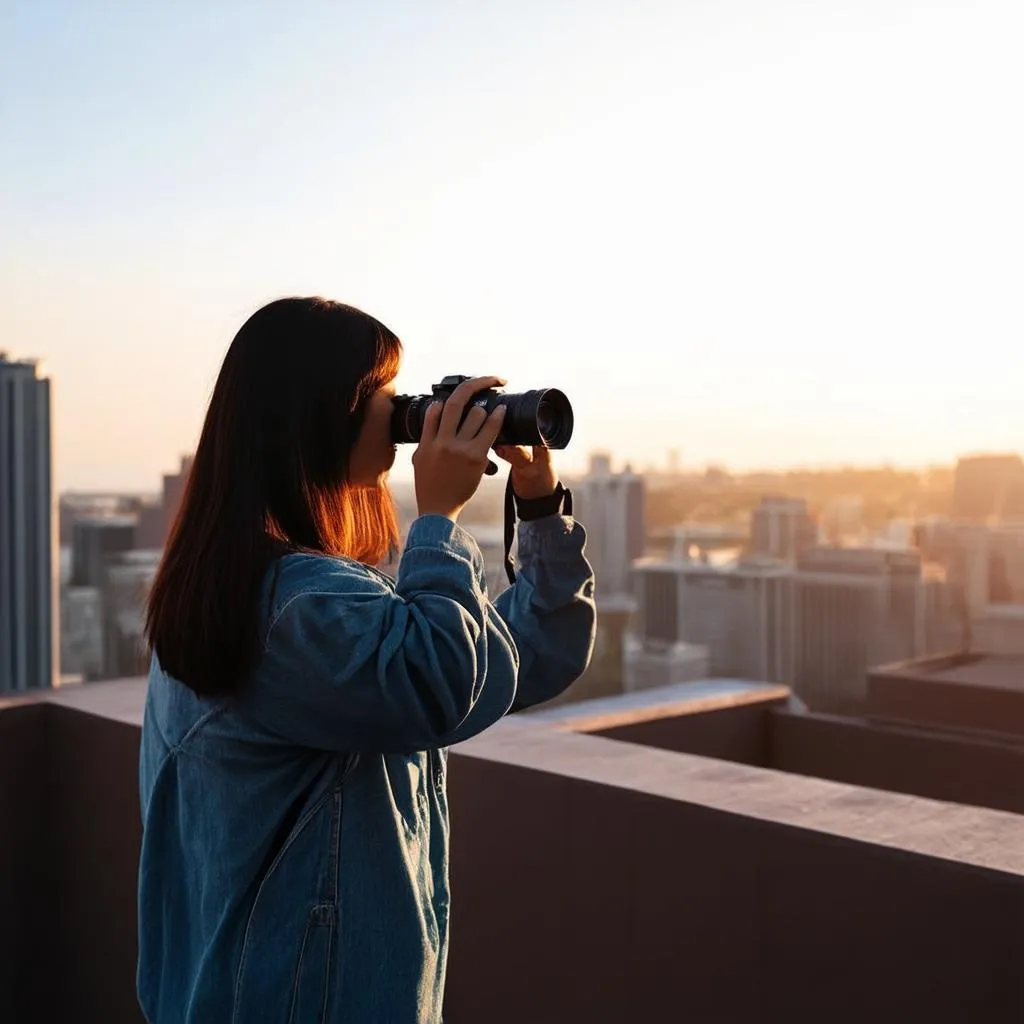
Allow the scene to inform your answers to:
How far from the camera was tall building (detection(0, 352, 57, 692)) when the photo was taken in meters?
32.7

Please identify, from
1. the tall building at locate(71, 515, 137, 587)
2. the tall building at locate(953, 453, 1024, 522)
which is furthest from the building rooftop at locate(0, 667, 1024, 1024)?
the tall building at locate(71, 515, 137, 587)

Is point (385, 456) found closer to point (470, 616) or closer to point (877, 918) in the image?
point (470, 616)

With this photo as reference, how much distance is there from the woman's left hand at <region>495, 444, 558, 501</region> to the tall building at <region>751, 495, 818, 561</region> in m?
23.8

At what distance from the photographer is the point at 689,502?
25094mm

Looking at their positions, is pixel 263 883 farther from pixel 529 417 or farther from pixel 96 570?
pixel 96 570

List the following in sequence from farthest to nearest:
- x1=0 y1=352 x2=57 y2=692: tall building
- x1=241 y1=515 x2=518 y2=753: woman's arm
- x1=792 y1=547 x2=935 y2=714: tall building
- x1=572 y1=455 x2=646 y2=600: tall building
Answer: x1=0 y1=352 x2=57 y2=692: tall building, x1=572 y1=455 x2=646 y2=600: tall building, x1=792 y1=547 x2=935 y2=714: tall building, x1=241 y1=515 x2=518 y2=753: woman's arm

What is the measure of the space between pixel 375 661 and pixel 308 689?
0.05 meters

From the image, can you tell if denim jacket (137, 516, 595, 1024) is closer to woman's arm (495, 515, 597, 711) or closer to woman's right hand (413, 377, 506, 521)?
woman's right hand (413, 377, 506, 521)

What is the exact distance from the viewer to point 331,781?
0.83 meters

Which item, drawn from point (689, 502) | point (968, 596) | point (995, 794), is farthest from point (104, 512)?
point (995, 794)

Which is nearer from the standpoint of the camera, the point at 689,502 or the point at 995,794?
the point at 995,794

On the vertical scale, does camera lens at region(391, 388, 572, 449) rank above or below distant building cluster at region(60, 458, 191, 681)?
above

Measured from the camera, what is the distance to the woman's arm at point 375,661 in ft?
2.50

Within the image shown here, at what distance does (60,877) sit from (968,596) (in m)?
15.8
